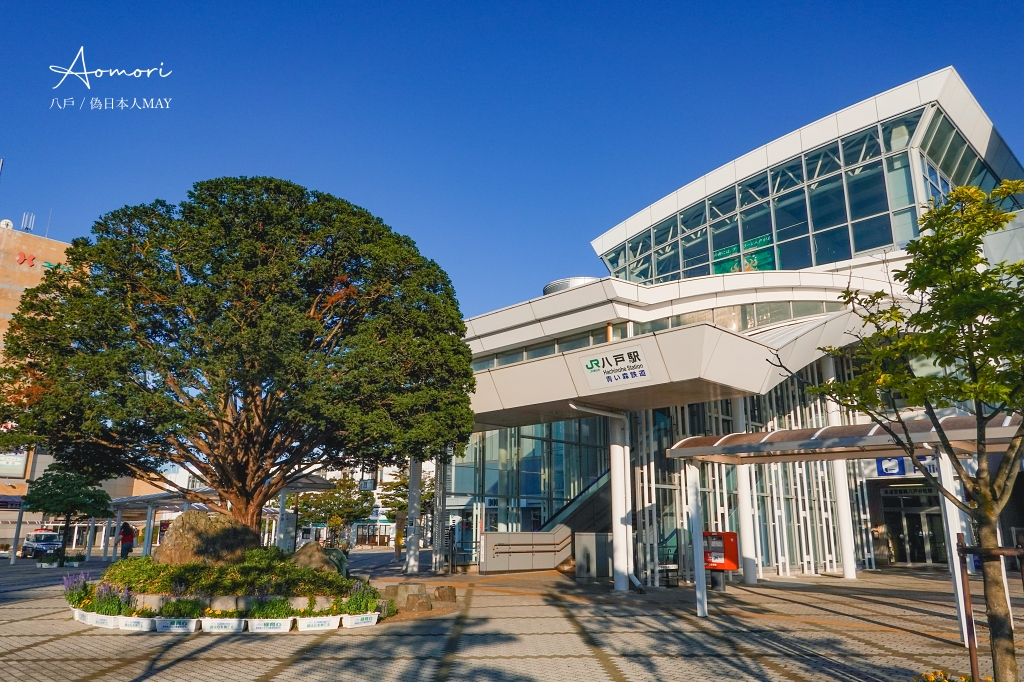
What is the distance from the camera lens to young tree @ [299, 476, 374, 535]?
5203 centimetres

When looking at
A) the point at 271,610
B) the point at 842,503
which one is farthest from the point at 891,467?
the point at 271,610

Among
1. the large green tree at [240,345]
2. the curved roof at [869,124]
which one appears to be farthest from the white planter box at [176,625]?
the curved roof at [869,124]

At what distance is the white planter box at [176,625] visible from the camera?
11.7 meters

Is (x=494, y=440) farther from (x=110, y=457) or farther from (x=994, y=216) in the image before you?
(x=994, y=216)

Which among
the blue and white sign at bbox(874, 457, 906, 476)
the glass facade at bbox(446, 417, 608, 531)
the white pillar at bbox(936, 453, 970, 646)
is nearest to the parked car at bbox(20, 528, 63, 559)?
the glass facade at bbox(446, 417, 608, 531)

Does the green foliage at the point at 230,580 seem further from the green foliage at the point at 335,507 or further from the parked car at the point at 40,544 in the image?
the green foliage at the point at 335,507

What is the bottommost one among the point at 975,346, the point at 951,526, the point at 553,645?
the point at 553,645

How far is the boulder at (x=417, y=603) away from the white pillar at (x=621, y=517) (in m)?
5.77

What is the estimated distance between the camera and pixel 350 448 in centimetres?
1800

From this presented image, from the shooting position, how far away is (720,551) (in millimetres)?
16484

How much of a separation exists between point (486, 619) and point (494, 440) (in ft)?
48.3

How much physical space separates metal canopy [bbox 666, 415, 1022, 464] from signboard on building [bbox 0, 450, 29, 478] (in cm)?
6452

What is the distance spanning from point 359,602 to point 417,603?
1.69 metres

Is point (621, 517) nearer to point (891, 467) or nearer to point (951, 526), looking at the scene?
point (951, 526)
